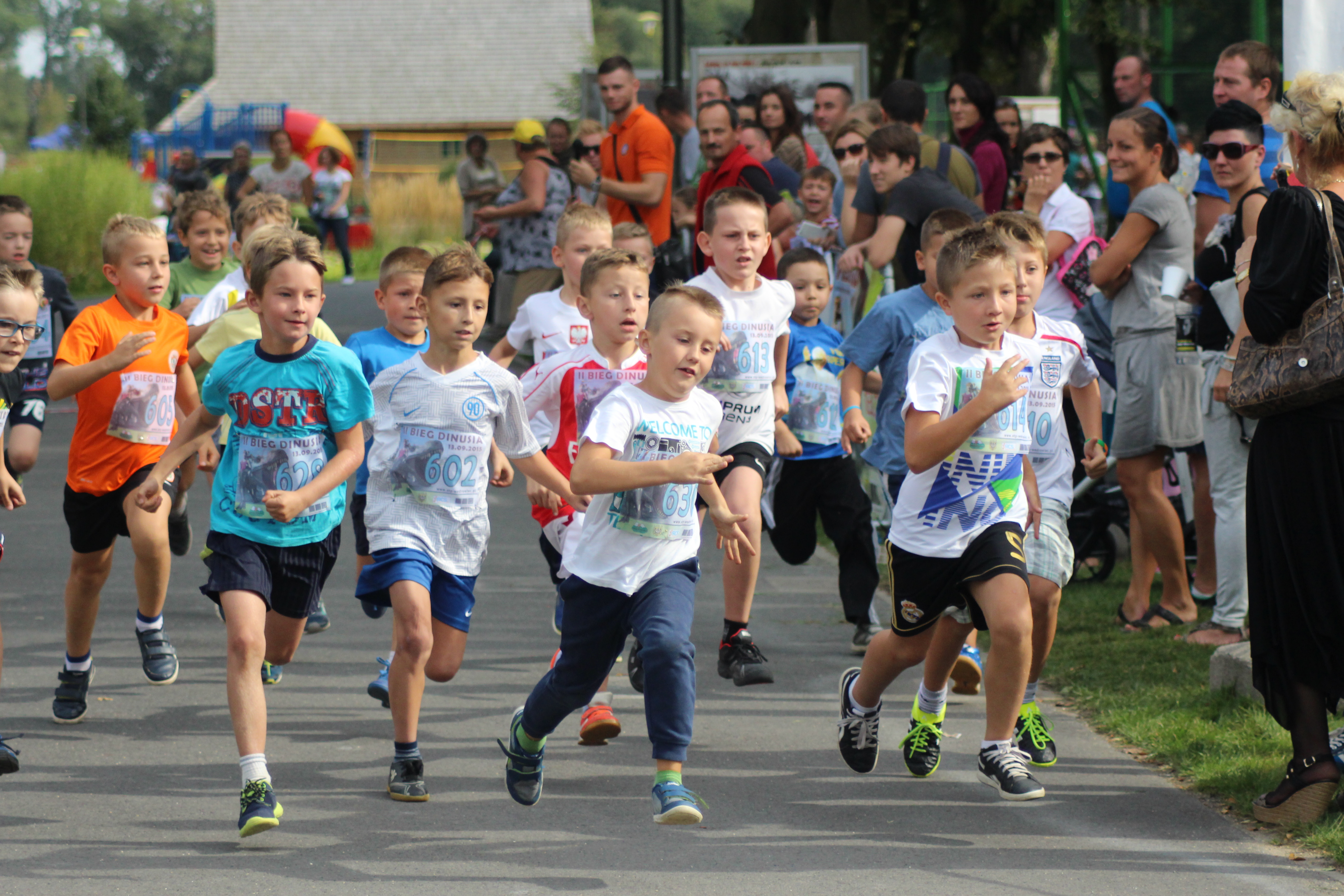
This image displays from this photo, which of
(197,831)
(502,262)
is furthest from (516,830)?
(502,262)

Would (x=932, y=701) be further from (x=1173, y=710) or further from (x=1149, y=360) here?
(x=1149, y=360)

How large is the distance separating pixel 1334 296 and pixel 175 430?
4.47m

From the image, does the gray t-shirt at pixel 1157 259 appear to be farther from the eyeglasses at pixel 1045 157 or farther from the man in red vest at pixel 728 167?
the man in red vest at pixel 728 167

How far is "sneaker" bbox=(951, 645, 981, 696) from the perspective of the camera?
628cm

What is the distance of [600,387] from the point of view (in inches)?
232

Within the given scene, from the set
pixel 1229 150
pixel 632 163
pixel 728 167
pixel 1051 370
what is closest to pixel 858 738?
pixel 1051 370

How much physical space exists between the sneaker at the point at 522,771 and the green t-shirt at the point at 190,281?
3.74 meters

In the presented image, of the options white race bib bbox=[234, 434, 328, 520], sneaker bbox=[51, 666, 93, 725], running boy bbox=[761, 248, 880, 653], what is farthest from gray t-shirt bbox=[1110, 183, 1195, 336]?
sneaker bbox=[51, 666, 93, 725]

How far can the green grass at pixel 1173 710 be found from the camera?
5.14m

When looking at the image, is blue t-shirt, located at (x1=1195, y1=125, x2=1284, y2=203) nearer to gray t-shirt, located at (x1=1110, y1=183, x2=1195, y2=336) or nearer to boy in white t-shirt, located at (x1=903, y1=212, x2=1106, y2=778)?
gray t-shirt, located at (x1=1110, y1=183, x2=1195, y2=336)

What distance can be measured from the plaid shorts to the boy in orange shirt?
3297 mm

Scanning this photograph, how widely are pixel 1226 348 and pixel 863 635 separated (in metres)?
2.04

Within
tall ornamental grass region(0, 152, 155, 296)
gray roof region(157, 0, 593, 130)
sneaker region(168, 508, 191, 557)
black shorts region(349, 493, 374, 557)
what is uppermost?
gray roof region(157, 0, 593, 130)

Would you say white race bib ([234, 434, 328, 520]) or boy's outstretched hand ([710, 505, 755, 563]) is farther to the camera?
white race bib ([234, 434, 328, 520])
